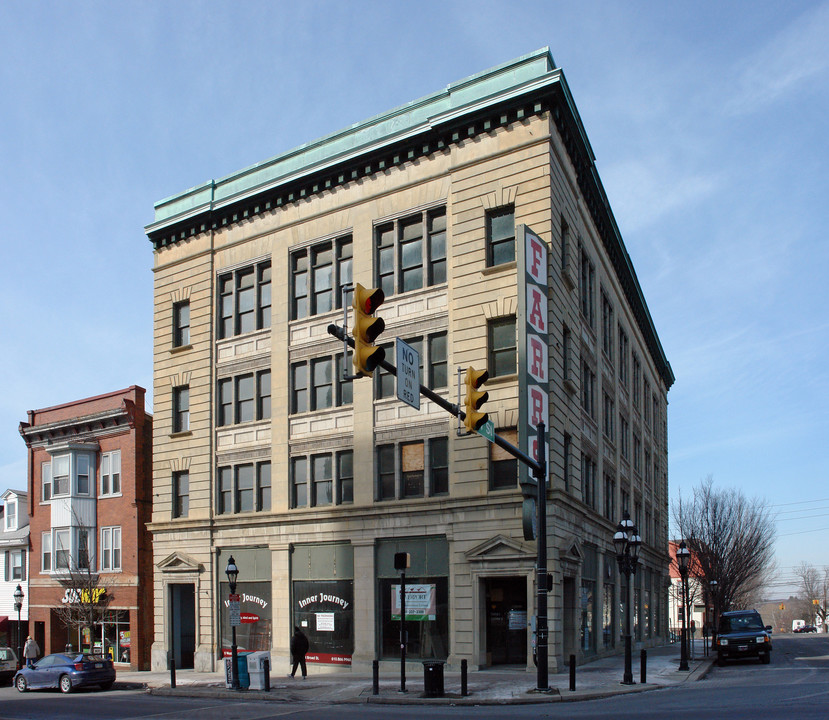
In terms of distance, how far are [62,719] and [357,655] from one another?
12.8m

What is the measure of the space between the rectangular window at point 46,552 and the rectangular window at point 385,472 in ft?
74.4

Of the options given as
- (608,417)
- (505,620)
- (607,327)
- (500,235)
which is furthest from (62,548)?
(607,327)

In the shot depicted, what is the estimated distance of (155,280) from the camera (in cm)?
4112

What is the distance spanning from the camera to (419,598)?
30266mm

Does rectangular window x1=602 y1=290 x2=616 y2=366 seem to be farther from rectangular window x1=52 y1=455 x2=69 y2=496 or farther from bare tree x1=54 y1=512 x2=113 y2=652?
rectangular window x1=52 y1=455 x2=69 y2=496

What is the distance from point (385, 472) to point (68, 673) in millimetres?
12926

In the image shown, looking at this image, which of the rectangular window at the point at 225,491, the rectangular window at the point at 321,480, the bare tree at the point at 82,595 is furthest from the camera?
the bare tree at the point at 82,595

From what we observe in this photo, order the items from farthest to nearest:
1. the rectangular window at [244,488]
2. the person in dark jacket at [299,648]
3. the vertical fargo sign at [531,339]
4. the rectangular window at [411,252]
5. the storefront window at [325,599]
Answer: the rectangular window at [244,488] → the storefront window at [325,599] → the rectangular window at [411,252] → the person in dark jacket at [299,648] → the vertical fargo sign at [531,339]

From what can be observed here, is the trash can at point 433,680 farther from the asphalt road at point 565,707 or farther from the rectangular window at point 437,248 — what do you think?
the rectangular window at point 437,248

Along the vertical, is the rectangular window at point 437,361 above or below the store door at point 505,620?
above

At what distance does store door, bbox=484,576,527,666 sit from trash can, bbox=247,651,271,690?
24.4 feet

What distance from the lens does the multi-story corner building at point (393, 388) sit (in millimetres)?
29406

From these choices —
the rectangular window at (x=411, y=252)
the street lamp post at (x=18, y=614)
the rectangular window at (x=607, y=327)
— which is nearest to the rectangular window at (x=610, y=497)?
the rectangular window at (x=607, y=327)

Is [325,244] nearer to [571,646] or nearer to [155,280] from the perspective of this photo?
[155,280]
